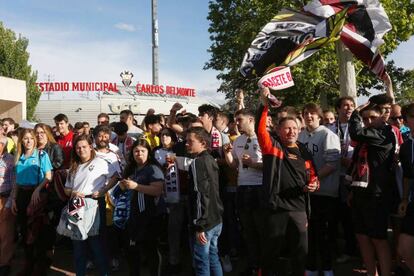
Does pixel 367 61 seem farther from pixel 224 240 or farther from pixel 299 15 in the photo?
pixel 224 240

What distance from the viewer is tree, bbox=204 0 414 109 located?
51.8 feet

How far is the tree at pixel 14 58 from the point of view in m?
34.6

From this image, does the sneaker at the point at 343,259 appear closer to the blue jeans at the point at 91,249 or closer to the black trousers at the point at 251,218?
the black trousers at the point at 251,218

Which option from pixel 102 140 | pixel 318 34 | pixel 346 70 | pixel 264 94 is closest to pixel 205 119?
pixel 102 140

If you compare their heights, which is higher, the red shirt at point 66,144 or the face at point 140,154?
the red shirt at point 66,144

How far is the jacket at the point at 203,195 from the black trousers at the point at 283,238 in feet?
1.73

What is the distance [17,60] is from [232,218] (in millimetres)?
34451

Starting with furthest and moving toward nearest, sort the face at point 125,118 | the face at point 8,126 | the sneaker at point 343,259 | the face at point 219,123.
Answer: the face at point 8,126 → the face at point 125,118 → the face at point 219,123 → the sneaker at point 343,259

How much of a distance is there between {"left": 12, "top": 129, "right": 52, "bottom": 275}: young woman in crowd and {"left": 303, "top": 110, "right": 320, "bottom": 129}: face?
3196 millimetres

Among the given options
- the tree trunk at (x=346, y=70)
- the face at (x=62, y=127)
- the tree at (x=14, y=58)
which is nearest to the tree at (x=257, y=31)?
the tree trunk at (x=346, y=70)

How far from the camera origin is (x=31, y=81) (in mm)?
36875

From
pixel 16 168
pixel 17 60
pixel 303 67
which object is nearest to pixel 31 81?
pixel 17 60

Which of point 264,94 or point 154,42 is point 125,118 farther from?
point 154,42

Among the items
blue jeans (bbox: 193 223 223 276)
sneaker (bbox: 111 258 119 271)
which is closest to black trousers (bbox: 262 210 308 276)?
blue jeans (bbox: 193 223 223 276)
